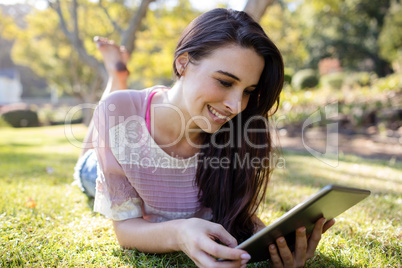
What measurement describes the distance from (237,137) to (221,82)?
1.56 feet

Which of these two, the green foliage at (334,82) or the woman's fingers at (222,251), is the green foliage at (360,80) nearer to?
the green foliage at (334,82)

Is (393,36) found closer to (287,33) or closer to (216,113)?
(287,33)

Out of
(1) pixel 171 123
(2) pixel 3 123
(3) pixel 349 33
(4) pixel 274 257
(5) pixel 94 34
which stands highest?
(3) pixel 349 33

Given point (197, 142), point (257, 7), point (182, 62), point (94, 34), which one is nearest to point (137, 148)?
point (197, 142)

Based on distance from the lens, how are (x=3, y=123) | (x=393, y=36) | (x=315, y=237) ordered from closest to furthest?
(x=315, y=237) < (x=393, y=36) < (x=3, y=123)

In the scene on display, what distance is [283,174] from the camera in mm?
3814

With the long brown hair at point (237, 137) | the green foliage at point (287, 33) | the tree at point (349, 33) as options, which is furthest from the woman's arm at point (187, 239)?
the tree at point (349, 33)

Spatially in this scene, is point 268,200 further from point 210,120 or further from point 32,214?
point 32,214

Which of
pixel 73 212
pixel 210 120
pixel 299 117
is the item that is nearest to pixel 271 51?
pixel 210 120

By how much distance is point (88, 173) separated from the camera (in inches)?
99.0

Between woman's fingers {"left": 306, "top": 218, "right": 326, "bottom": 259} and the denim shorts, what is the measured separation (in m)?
1.60

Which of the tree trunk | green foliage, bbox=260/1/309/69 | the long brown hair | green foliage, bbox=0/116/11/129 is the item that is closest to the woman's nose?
the long brown hair

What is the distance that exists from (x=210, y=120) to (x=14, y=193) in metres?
1.90

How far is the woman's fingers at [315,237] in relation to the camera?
136 centimetres
